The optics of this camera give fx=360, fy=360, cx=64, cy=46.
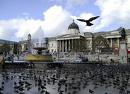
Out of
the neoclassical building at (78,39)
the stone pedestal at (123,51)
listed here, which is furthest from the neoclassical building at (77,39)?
the stone pedestal at (123,51)

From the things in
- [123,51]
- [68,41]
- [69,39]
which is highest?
[69,39]

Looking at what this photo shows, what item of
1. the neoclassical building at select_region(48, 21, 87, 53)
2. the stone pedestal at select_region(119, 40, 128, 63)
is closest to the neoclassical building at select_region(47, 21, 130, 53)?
the neoclassical building at select_region(48, 21, 87, 53)

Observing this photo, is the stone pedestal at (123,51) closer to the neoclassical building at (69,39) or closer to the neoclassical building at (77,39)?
the neoclassical building at (77,39)

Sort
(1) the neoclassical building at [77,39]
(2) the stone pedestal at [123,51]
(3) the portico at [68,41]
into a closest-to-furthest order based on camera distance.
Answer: (2) the stone pedestal at [123,51]
(1) the neoclassical building at [77,39]
(3) the portico at [68,41]

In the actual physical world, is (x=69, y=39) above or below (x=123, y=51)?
above

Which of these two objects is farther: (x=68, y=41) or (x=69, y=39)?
(x=68, y=41)

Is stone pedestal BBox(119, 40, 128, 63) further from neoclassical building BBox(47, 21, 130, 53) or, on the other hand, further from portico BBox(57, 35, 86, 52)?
portico BBox(57, 35, 86, 52)

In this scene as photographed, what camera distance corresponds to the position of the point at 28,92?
733 inches

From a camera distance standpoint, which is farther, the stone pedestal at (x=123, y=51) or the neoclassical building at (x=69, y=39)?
the neoclassical building at (x=69, y=39)

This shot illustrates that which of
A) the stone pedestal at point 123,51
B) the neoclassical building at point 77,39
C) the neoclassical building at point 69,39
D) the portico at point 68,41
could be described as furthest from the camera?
the neoclassical building at point 69,39

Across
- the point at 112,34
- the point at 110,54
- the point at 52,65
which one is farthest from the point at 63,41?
the point at 52,65

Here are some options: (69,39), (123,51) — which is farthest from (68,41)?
(123,51)

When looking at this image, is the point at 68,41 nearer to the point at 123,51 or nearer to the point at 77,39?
the point at 77,39

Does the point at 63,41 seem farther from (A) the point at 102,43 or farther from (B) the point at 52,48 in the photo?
(A) the point at 102,43
